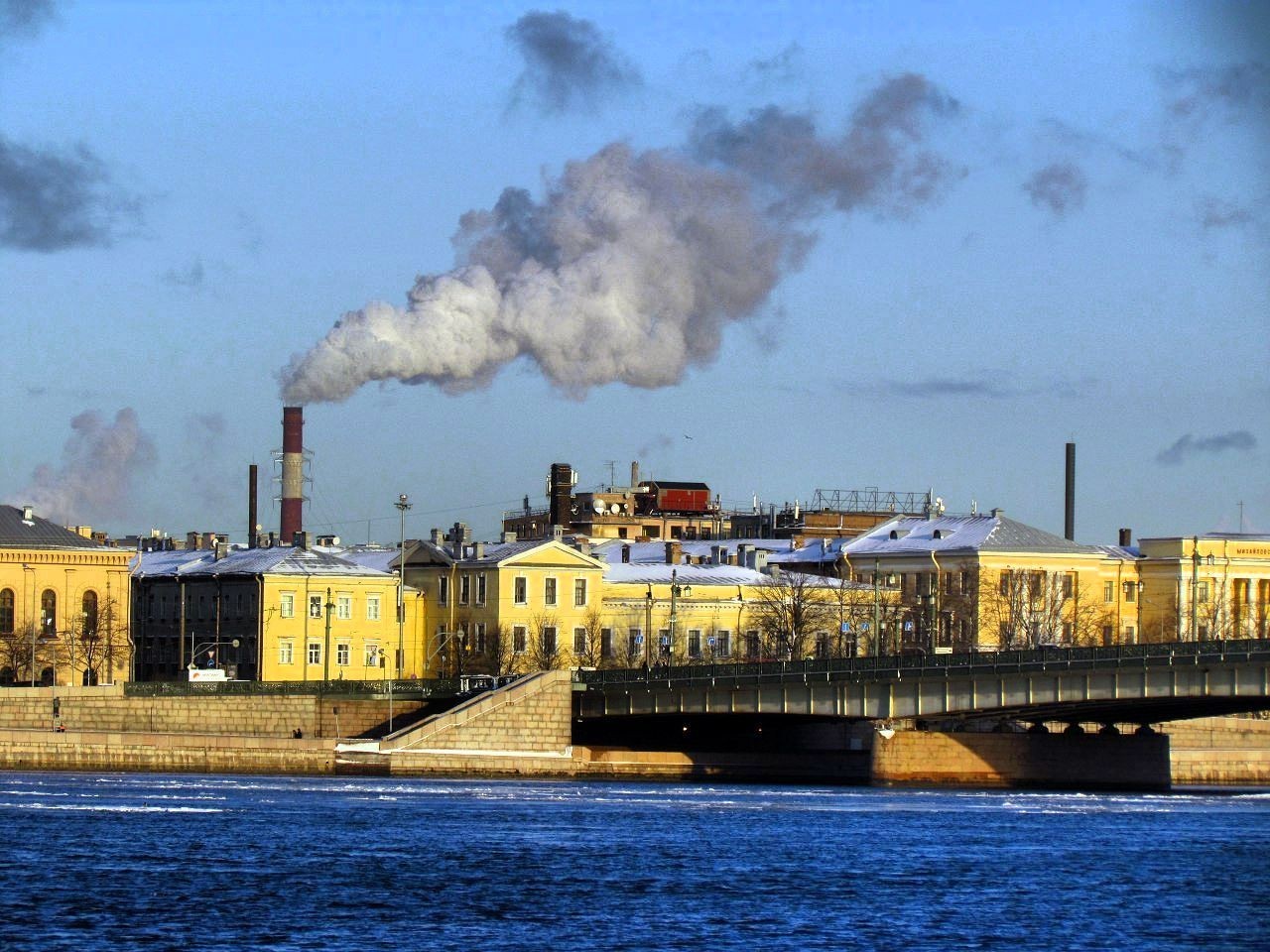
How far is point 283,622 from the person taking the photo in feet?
438

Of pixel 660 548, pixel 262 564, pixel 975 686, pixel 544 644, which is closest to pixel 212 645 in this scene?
pixel 262 564

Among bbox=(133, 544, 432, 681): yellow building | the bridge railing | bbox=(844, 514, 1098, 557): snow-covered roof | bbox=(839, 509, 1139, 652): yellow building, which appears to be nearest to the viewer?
the bridge railing

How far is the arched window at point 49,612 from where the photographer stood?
129 m

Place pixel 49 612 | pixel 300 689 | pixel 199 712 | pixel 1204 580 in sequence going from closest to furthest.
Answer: pixel 199 712
pixel 300 689
pixel 49 612
pixel 1204 580

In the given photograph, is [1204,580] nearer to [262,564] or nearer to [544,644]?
[544,644]

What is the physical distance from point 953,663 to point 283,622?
41.3m

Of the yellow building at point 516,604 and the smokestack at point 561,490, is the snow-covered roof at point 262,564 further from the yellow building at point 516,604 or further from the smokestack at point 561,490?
the smokestack at point 561,490

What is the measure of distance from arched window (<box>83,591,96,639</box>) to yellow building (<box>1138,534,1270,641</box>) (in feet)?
166

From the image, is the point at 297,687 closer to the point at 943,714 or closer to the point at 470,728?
the point at 470,728

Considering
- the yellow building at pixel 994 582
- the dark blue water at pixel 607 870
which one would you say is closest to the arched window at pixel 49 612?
the dark blue water at pixel 607 870

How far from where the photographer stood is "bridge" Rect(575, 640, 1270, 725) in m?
97.1

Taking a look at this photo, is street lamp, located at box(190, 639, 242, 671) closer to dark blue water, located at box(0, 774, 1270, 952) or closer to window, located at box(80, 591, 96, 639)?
window, located at box(80, 591, 96, 639)

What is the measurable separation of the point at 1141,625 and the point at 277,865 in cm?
8786

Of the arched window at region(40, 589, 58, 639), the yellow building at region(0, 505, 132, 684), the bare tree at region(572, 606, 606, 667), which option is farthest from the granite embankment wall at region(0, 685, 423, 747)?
the bare tree at region(572, 606, 606, 667)
